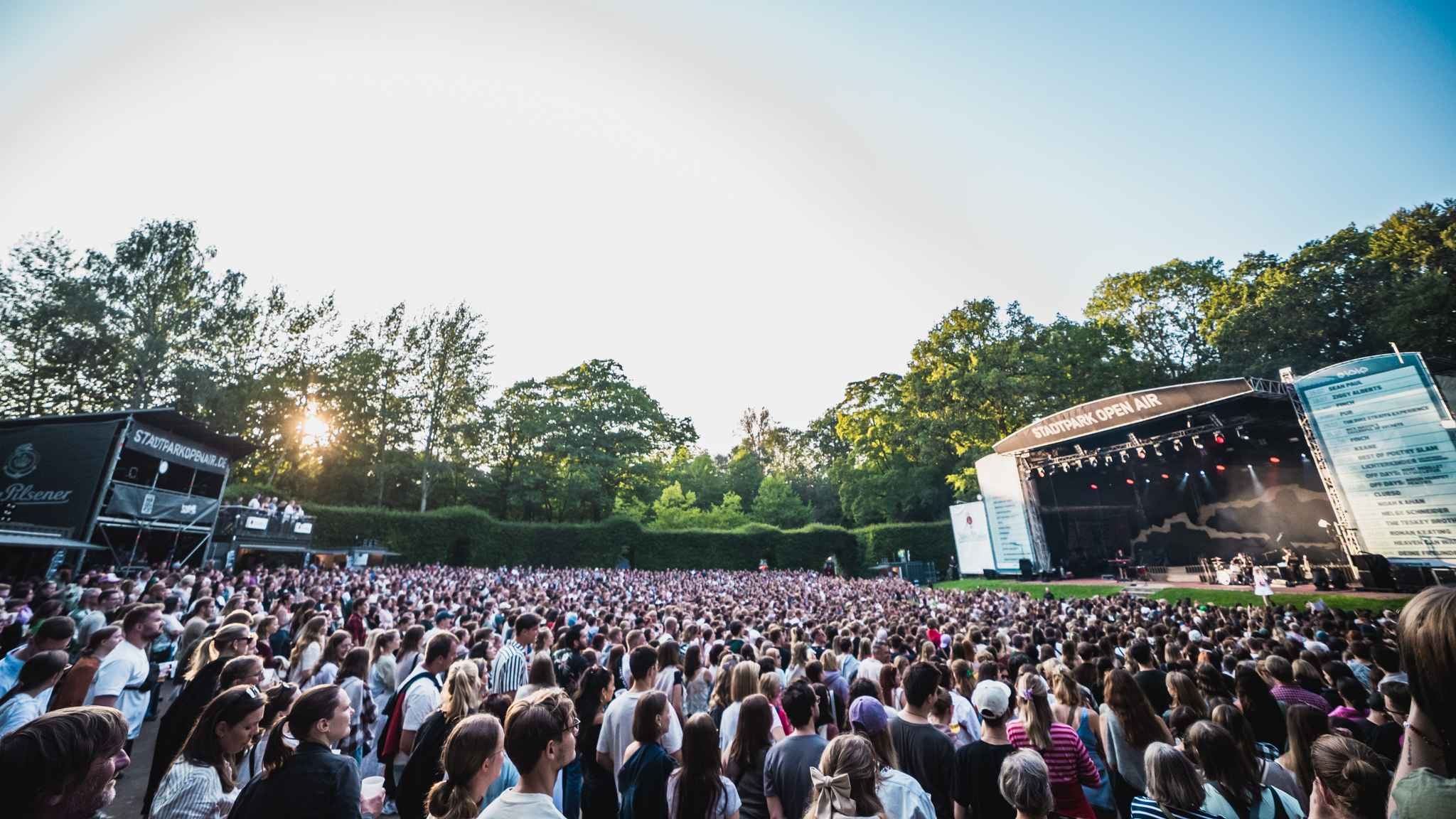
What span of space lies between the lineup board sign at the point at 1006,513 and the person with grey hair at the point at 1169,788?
23.5m

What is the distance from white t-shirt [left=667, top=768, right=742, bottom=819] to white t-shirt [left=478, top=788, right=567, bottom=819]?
3.11 ft

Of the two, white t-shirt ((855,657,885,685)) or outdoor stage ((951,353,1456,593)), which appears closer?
white t-shirt ((855,657,885,685))

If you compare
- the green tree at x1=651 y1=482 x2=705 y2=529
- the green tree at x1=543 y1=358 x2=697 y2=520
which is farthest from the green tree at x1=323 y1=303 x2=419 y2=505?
the green tree at x1=651 y1=482 x2=705 y2=529

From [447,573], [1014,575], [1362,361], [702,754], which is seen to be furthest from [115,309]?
[1362,361]

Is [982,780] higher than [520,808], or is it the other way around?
[520,808]

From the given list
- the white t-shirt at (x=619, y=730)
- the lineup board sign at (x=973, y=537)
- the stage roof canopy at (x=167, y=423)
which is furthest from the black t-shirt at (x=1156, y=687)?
the stage roof canopy at (x=167, y=423)

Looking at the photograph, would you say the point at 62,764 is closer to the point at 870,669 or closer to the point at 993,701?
the point at 993,701

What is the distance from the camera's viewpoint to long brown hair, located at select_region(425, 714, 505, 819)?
2.15 meters

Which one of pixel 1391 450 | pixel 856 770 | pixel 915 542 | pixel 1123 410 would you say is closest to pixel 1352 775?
pixel 856 770

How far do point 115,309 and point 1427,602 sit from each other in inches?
1570

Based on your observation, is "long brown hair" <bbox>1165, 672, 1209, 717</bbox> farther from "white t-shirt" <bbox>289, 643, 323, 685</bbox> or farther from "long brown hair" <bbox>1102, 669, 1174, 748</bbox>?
"white t-shirt" <bbox>289, 643, 323, 685</bbox>

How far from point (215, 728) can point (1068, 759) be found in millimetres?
4540

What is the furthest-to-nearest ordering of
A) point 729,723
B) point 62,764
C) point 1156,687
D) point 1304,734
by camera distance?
point 1156,687
point 729,723
point 1304,734
point 62,764

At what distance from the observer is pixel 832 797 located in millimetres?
2238
